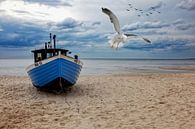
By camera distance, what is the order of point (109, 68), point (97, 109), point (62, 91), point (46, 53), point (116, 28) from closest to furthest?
point (116, 28)
point (97, 109)
point (62, 91)
point (46, 53)
point (109, 68)

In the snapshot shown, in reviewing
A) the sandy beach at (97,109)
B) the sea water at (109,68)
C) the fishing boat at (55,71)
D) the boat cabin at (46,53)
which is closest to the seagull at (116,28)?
the sandy beach at (97,109)

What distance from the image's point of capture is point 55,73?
13773 millimetres

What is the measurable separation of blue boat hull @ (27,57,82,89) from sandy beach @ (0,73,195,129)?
50cm

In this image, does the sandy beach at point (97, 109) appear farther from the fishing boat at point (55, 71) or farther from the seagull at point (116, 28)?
the seagull at point (116, 28)

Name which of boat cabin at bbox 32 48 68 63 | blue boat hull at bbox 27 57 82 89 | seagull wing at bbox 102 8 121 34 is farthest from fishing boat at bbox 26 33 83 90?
seagull wing at bbox 102 8 121 34

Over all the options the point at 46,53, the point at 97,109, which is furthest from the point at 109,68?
the point at 97,109

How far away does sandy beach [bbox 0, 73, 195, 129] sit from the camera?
8.88 meters

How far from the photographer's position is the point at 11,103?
12297 millimetres

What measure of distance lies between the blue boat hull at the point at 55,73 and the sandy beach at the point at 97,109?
50cm

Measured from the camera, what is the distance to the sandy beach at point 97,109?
8883mm

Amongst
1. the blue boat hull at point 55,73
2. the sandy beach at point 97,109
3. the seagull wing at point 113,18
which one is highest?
the seagull wing at point 113,18

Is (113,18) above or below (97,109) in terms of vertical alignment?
above

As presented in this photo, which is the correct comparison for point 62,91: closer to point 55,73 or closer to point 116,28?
point 55,73

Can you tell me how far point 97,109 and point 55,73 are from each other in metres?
3.50
